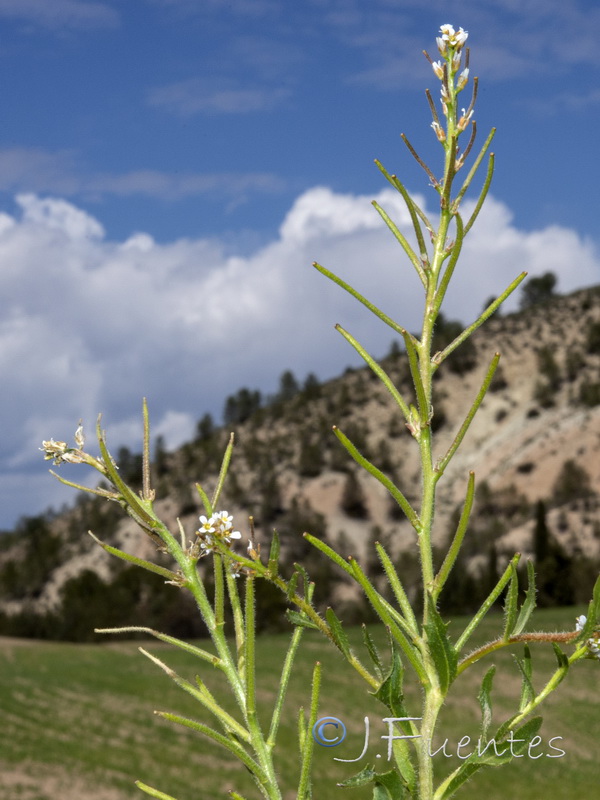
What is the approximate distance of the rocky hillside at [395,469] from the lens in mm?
53656

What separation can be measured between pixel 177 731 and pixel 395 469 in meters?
36.4

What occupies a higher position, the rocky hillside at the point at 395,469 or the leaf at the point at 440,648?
the rocky hillside at the point at 395,469

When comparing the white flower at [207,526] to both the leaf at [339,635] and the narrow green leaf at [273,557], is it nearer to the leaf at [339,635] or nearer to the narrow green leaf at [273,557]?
the narrow green leaf at [273,557]

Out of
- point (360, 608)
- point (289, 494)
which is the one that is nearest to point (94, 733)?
point (360, 608)

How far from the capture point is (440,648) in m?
1.13

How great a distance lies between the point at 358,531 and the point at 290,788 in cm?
3903

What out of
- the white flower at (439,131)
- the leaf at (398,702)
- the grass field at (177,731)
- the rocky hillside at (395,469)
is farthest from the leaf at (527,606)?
the rocky hillside at (395,469)

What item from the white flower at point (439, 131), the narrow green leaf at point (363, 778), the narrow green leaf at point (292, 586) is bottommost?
the narrow green leaf at point (363, 778)

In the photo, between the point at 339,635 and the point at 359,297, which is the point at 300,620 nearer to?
the point at 339,635

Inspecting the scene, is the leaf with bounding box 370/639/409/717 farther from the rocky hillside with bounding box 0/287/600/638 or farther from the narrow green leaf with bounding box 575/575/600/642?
the rocky hillside with bounding box 0/287/600/638

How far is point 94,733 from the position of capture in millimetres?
23828

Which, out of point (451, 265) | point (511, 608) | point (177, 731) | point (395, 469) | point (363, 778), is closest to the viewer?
point (363, 778)

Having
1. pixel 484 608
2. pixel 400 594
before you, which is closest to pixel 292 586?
pixel 400 594

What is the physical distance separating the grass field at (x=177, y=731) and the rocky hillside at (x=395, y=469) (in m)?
14.9
